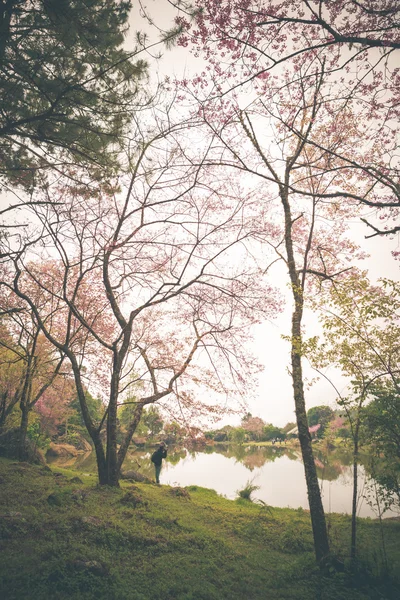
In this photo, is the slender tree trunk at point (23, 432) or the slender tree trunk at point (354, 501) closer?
the slender tree trunk at point (354, 501)

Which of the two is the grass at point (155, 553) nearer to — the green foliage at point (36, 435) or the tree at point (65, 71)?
the tree at point (65, 71)

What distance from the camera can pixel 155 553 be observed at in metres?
4.02

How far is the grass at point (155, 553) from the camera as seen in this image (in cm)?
284

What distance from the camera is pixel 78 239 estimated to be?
7.95 m

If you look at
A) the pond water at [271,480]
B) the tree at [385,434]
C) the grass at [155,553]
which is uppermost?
the tree at [385,434]

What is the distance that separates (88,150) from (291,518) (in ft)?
30.9

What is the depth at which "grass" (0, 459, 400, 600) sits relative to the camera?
2.84 meters

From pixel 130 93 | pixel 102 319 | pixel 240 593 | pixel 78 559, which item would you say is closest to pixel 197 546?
pixel 240 593

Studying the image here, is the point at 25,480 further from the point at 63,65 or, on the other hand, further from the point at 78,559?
the point at 63,65

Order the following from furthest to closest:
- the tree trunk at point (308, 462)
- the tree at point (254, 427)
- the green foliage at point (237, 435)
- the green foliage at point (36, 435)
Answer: the tree at point (254, 427) → the green foliage at point (237, 435) → the green foliage at point (36, 435) → the tree trunk at point (308, 462)

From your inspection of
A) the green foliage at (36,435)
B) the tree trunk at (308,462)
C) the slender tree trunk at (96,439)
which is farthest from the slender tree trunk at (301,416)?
the green foliage at (36,435)

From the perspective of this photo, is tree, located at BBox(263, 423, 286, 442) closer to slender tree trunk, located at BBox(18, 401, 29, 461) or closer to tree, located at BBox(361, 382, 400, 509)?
slender tree trunk, located at BBox(18, 401, 29, 461)

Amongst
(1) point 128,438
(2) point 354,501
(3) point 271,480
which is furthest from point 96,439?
(3) point 271,480

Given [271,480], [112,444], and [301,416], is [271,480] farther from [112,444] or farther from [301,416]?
[301,416]
